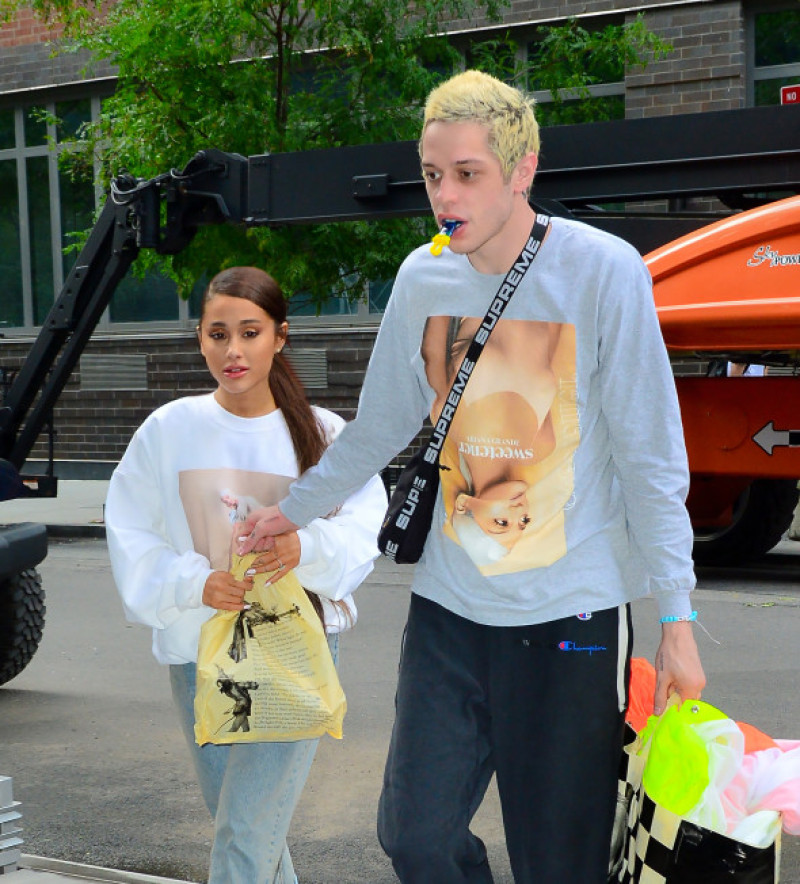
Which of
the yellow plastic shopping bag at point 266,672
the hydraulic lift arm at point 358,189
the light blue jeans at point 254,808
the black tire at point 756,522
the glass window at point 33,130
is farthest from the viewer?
the glass window at point 33,130

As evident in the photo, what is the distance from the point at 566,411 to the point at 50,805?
305cm

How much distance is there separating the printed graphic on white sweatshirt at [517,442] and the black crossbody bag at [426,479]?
0.02 metres

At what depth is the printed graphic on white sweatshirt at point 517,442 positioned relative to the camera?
2430 millimetres

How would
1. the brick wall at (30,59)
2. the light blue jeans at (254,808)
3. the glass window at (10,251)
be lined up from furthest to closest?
the glass window at (10,251) < the brick wall at (30,59) < the light blue jeans at (254,808)

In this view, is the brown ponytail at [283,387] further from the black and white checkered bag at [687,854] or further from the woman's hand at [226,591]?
the black and white checkered bag at [687,854]

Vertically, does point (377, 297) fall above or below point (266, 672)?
above

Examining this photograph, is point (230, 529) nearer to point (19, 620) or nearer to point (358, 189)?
point (19, 620)

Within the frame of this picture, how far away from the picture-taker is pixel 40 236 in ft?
62.4

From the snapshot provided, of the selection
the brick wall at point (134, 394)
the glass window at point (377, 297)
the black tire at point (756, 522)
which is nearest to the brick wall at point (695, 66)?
the glass window at point (377, 297)

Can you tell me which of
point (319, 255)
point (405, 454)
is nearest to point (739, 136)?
point (319, 255)

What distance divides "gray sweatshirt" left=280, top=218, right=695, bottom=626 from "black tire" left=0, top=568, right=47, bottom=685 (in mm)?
3968

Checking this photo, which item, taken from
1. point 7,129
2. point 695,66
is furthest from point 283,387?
point 7,129

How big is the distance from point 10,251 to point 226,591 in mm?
17526

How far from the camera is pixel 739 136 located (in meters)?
6.23
